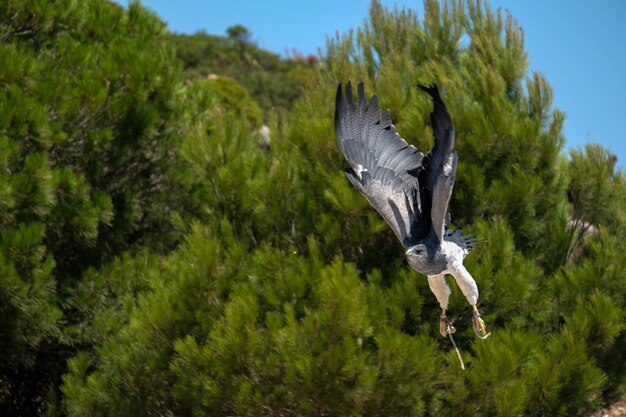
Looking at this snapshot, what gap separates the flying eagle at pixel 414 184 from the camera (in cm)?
286

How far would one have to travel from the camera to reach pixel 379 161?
145 inches

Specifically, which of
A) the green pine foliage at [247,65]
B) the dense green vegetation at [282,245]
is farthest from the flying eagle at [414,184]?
the green pine foliage at [247,65]

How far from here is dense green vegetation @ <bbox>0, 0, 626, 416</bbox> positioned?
5.18 meters

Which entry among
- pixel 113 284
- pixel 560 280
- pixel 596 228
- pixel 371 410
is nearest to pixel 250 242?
pixel 113 284

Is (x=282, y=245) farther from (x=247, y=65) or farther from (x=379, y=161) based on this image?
(x=247, y=65)

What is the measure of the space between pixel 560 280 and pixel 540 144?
95 cm

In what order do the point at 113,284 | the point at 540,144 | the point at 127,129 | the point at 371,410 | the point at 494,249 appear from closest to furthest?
the point at 371,410 → the point at 494,249 → the point at 540,144 → the point at 113,284 → the point at 127,129

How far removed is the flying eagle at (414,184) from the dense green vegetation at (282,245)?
1.51m

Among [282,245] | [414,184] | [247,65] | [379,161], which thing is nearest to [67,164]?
[282,245]

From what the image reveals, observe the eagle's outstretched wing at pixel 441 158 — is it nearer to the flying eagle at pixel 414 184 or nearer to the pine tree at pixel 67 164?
the flying eagle at pixel 414 184

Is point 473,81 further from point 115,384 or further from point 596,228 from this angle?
point 115,384

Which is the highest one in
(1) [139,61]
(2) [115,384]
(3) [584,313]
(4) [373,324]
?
(1) [139,61]

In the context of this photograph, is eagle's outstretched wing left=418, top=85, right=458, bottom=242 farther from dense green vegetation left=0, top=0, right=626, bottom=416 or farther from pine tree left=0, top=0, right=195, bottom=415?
pine tree left=0, top=0, right=195, bottom=415

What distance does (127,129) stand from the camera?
7.05m
